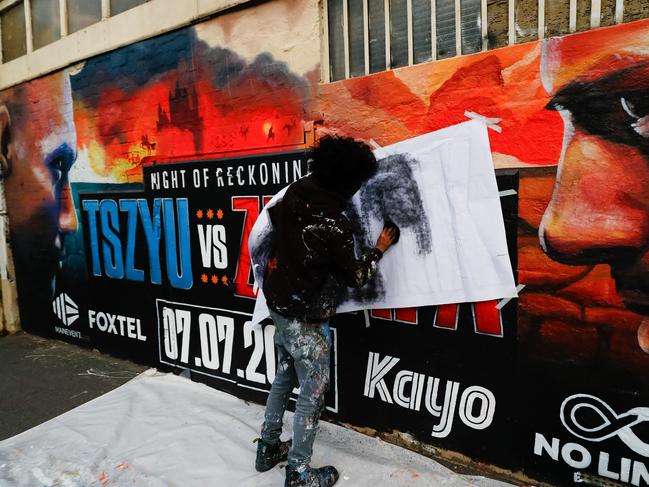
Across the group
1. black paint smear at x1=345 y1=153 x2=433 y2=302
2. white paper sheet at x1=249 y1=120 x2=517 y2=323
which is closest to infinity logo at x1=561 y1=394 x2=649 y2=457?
white paper sheet at x1=249 y1=120 x2=517 y2=323

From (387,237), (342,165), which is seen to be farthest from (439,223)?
(342,165)

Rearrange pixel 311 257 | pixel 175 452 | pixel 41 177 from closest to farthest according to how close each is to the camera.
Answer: pixel 311 257 < pixel 175 452 < pixel 41 177

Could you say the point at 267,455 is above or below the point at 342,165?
below

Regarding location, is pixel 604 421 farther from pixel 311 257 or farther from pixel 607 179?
pixel 311 257

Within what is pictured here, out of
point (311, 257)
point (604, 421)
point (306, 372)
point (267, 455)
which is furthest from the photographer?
point (267, 455)

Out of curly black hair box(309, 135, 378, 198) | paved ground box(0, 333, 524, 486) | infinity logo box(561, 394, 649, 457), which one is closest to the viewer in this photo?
infinity logo box(561, 394, 649, 457)

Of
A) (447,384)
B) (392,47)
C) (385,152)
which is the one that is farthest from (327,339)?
(392,47)

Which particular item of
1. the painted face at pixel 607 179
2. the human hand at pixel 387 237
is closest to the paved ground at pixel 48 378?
the human hand at pixel 387 237

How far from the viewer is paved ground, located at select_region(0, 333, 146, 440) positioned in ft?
11.9

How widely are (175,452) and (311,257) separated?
1.67 m

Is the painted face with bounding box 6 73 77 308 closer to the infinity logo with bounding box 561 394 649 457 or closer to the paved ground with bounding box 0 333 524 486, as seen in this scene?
the paved ground with bounding box 0 333 524 486

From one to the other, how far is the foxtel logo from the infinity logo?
15.7ft

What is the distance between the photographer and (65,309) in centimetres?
519

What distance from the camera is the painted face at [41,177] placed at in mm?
4832
